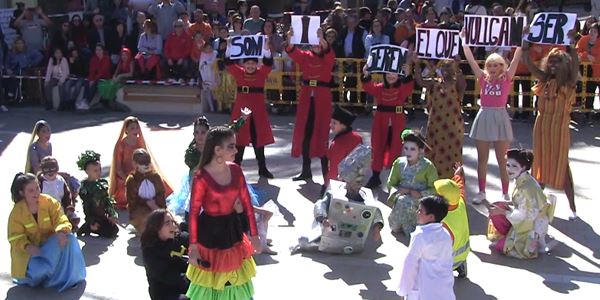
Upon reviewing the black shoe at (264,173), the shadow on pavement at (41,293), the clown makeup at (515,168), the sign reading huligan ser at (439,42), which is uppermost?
the sign reading huligan ser at (439,42)

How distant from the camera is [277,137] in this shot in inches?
569

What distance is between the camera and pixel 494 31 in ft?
34.7

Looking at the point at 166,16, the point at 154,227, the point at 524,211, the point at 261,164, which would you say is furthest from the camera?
the point at 166,16

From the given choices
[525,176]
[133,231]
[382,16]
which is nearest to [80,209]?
[133,231]

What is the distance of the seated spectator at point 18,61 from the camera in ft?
59.1

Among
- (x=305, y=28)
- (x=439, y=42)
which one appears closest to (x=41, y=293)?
(x=305, y=28)

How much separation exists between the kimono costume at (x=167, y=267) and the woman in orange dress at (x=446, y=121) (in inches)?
171

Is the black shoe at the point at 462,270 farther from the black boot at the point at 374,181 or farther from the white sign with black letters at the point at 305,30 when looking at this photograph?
the white sign with black letters at the point at 305,30

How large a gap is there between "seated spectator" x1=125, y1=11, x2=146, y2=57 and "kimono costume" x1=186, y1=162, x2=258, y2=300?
1227 centimetres

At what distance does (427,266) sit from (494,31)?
16.0 feet

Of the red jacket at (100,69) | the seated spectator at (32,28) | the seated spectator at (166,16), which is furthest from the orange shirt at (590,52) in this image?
the seated spectator at (32,28)

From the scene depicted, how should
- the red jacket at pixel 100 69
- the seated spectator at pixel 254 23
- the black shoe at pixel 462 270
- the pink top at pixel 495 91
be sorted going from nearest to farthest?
1. the black shoe at pixel 462 270
2. the pink top at pixel 495 91
3. the seated spectator at pixel 254 23
4. the red jacket at pixel 100 69

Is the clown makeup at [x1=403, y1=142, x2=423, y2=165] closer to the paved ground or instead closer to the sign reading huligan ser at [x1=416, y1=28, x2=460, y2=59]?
the paved ground

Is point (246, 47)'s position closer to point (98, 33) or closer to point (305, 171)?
point (305, 171)
